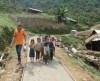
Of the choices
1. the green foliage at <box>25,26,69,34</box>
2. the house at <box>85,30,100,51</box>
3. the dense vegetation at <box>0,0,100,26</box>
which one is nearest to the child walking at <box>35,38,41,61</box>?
the house at <box>85,30,100,51</box>

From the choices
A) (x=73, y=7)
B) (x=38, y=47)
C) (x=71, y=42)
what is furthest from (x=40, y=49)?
(x=73, y=7)

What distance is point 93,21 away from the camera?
70.9 metres

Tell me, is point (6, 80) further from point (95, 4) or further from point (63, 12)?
point (95, 4)

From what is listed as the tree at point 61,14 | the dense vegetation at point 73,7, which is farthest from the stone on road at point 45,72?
the dense vegetation at point 73,7

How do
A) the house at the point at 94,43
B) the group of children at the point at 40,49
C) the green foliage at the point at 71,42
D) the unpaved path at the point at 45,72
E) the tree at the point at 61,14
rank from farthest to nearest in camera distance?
the tree at the point at 61,14 < the house at the point at 94,43 < the green foliage at the point at 71,42 < the group of children at the point at 40,49 < the unpaved path at the point at 45,72

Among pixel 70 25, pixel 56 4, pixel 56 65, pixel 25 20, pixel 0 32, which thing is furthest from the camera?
pixel 56 4

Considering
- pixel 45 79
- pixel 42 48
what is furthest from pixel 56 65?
pixel 45 79

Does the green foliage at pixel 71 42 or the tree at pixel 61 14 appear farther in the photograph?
the tree at pixel 61 14

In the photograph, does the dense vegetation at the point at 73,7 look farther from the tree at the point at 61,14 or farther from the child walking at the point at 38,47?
the child walking at the point at 38,47

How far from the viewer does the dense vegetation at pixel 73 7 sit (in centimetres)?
6945

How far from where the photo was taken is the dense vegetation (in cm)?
6945

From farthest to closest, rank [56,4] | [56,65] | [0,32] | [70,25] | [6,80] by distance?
[56,4], [70,25], [0,32], [56,65], [6,80]

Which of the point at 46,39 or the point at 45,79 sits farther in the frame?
the point at 46,39

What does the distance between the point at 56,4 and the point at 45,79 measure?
81.4m
